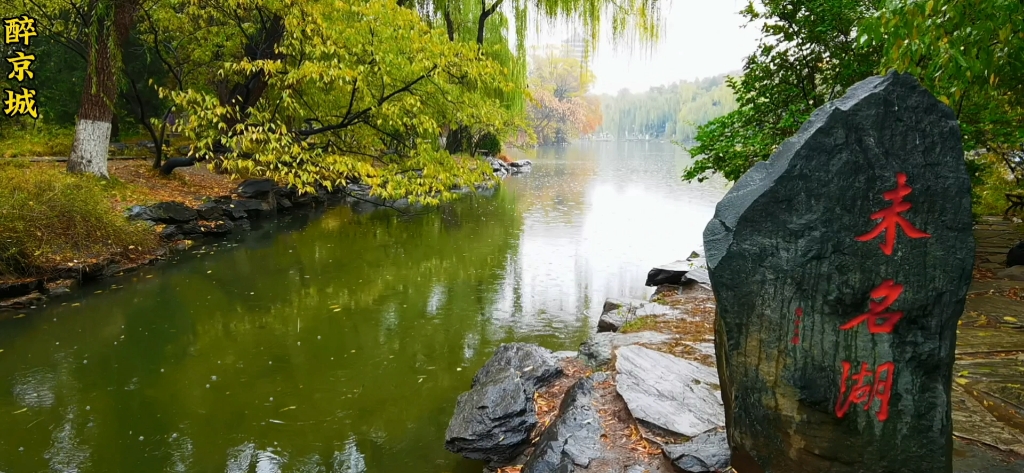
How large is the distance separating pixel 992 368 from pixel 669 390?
5.74 ft

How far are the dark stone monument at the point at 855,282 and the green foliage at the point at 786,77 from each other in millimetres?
2988

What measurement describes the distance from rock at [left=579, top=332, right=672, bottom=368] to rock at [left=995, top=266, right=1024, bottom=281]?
328 centimetres

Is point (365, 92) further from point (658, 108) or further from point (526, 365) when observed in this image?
point (658, 108)

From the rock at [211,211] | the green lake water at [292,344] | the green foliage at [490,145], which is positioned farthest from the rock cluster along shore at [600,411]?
the green foliage at [490,145]

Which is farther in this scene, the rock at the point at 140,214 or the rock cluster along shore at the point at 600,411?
the rock at the point at 140,214

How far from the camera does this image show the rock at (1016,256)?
560cm

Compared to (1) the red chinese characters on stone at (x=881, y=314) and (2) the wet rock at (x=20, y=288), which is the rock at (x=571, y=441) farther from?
(2) the wet rock at (x=20, y=288)

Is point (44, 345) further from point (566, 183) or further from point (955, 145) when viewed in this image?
point (566, 183)

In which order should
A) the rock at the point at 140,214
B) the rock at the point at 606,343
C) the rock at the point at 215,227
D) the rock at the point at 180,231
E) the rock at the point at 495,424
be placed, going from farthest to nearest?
the rock at the point at 215,227, the rock at the point at 180,231, the rock at the point at 140,214, the rock at the point at 606,343, the rock at the point at 495,424

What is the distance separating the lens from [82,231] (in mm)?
6953

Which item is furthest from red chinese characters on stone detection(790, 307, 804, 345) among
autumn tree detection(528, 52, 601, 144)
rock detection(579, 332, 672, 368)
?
autumn tree detection(528, 52, 601, 144)

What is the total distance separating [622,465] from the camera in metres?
2.62

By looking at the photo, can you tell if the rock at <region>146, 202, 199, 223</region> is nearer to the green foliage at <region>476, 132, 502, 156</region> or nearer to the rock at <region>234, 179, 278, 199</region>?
the rock at <region>234, 179, 278, 199</region>

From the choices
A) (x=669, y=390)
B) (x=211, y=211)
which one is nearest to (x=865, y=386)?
(x=669, y=390)
